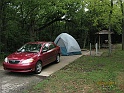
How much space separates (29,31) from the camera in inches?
657

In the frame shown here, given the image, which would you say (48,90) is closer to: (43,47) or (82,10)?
(43,47)

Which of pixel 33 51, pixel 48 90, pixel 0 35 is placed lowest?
pixel 48 90

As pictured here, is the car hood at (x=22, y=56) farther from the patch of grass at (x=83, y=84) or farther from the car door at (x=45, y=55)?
the patch of grass at (x=83, y=84)

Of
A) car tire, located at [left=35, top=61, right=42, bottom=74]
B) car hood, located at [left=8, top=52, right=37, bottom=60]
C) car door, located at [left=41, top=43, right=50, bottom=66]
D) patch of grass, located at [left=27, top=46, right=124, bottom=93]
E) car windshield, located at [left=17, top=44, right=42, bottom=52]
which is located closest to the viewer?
patch of grass, located at [left=27, top=46, right=124, bottom=93]

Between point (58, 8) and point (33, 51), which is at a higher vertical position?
point (58, 8)

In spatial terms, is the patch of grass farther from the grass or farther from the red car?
the red car

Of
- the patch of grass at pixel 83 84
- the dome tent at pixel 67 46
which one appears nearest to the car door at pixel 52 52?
the patch of grass at pixel 83 84

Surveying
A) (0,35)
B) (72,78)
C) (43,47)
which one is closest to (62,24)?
(0,35)

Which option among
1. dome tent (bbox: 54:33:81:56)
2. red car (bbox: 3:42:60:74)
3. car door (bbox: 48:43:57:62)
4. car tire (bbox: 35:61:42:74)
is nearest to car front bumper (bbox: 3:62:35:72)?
red car (bbox: 3:42:60:74)

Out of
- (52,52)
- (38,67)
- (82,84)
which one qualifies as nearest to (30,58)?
(38,67)

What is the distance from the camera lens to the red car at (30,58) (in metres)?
8.16

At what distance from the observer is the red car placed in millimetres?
8164

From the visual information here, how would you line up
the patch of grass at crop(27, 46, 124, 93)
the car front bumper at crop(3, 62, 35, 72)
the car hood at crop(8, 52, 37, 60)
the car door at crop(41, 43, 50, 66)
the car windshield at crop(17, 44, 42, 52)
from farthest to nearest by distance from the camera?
1. the car windshield at crop(17, 44, 42, 52)
2. the car door at crop(41, 43, 50, 66)
3. the car hood at crop(8, 52, 37, 60)
4. the car front bumper at crop(3, 62, 35, 72)
5. the patch of grass at crop(27, 46, 124, 93)

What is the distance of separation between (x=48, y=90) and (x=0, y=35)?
7.86m
